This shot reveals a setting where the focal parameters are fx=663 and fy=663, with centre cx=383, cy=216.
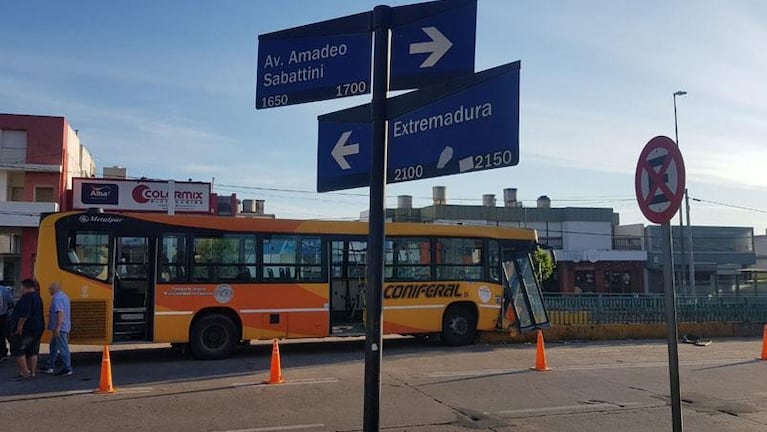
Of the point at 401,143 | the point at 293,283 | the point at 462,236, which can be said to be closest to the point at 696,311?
Result: the point at 462,236

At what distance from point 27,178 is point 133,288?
24.3 m

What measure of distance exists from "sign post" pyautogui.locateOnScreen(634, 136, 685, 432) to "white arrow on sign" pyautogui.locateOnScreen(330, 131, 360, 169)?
2.34m

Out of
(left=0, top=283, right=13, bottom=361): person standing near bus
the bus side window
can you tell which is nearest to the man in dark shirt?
the bus side window

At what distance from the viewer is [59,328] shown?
11.7 metres

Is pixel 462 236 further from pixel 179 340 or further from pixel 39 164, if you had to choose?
pixel 39 164

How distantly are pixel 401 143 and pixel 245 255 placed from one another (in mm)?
10390

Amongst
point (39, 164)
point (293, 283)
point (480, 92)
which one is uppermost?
point (39, 164)

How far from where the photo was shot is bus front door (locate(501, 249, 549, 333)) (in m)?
16.8

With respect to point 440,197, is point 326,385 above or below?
below

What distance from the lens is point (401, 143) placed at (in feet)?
15.2

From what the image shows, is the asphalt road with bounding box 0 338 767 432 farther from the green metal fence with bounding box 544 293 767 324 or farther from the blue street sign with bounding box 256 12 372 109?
the blue street sign with bounding box 256 12 372 109

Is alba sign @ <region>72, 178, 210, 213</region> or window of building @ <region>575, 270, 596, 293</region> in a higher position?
alba sign @ <region>72, 178, 210, 213</region>

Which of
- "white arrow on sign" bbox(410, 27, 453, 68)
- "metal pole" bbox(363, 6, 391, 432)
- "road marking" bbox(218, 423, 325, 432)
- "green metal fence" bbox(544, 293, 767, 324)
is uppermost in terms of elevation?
"white arrow on sign" bbox(410, 27, 453, 68)

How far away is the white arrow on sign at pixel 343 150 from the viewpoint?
487cm
